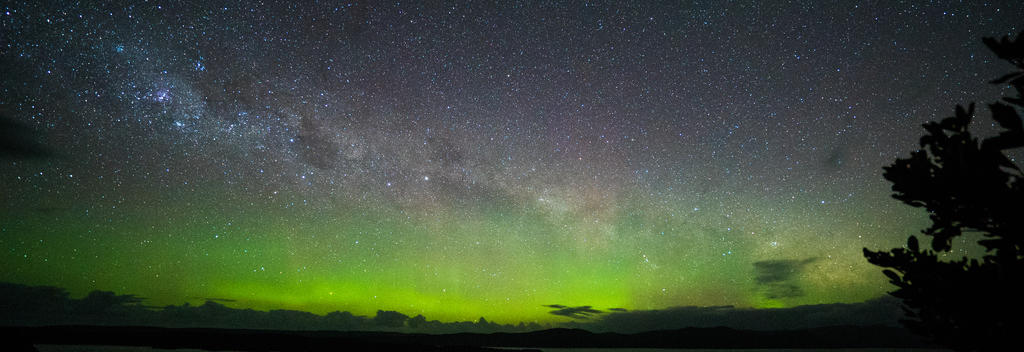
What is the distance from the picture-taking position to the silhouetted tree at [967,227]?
10.0 ft

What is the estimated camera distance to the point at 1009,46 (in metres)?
2.83

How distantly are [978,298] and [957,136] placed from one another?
1.33 metres

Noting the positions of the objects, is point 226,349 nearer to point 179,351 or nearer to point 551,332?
point 179,351

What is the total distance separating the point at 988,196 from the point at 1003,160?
0.37 m

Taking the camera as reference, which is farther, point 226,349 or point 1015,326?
point 226,349

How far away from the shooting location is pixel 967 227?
3701 millimetres

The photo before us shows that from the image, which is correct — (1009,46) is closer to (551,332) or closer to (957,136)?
(957,136)

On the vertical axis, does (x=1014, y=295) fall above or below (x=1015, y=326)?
above

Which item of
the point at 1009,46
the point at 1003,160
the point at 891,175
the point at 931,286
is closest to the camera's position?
the point at 1009,46

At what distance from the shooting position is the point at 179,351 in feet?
213

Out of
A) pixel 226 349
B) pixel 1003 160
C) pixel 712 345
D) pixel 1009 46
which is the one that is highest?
pixel 1009 46

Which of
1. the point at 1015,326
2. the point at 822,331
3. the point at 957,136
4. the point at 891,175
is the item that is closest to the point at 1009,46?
the point at 957,136

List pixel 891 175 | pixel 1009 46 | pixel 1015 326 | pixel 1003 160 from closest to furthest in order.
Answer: pixel 1009 46
pixel 1015 326
pixel 1003 160
pixel 891 175

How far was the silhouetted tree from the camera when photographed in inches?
120
